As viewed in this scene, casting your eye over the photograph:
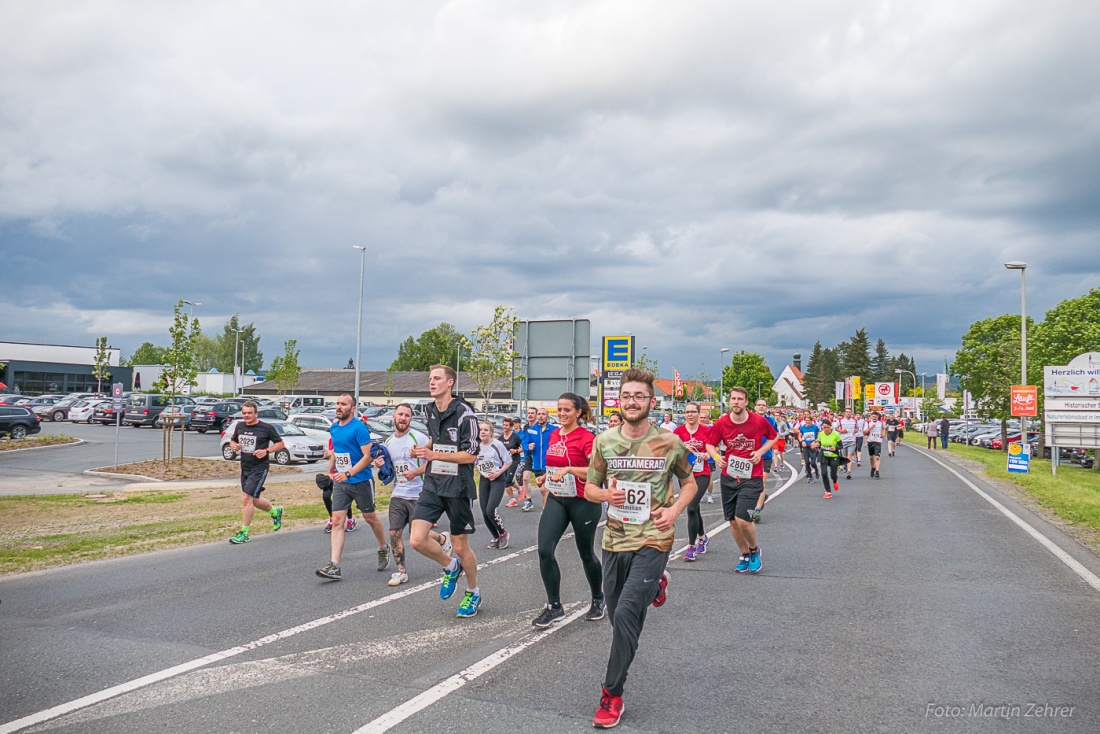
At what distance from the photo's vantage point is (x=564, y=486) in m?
6.00

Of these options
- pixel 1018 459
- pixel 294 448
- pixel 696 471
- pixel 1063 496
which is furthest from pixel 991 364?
pixel 696 471

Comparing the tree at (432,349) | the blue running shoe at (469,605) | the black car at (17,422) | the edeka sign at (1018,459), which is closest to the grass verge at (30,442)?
the black car at (17,422)

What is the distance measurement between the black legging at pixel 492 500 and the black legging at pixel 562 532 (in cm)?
403

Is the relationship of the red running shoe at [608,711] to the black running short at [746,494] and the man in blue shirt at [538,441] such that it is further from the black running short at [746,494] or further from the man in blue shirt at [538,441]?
the man in blue shirt at [538,441]

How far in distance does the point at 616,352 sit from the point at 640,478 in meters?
22.5

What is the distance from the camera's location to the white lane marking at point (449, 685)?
13.2ft

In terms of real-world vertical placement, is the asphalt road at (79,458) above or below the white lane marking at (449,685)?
below

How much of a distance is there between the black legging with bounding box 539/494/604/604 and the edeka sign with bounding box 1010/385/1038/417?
26.1 meters

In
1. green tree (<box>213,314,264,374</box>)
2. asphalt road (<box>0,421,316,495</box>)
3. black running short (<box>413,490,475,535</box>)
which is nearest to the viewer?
black running short (<box>413,490,475,535</box>)

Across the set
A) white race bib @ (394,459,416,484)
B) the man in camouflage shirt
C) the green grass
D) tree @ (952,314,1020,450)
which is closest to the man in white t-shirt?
white race bib @ (394,459,416,484)

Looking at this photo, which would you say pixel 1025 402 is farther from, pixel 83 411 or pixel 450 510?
pixel 83 411

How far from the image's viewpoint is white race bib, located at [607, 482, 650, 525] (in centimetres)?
440

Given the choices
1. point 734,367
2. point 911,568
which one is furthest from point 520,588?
point 734,367

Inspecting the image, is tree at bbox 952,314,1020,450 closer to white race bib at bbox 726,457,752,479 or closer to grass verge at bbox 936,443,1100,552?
grass verge at bbox 936,443,1100,552
